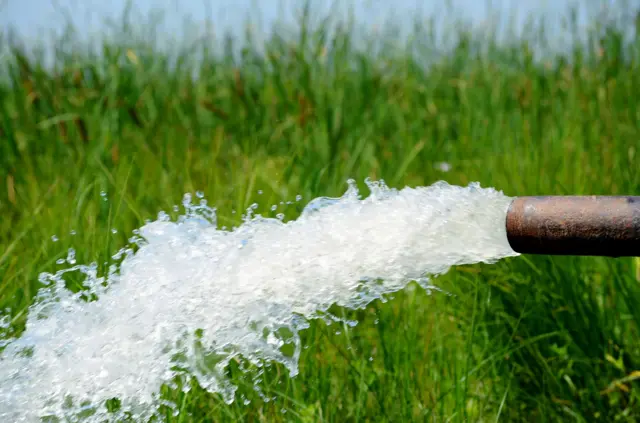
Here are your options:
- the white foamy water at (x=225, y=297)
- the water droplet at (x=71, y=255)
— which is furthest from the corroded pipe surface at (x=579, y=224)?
the water droplet at (x=71, y=255)

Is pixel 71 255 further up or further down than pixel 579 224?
further down

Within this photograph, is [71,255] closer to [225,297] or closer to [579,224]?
[225,297]

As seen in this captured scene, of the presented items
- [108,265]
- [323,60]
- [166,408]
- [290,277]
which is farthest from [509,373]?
[323,60]

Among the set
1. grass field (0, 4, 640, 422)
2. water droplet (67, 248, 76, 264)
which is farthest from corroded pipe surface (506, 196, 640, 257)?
water droplet (67, 248, 76, 264)

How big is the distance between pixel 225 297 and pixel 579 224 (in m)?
0.66

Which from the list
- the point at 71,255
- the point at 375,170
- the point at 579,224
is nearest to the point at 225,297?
the point at 71,255

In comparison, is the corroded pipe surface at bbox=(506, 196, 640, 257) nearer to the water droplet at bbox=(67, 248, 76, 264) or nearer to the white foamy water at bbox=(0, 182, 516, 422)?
the white foamy water at bbox=(0, 182, 516, 422)

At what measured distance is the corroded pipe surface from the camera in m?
1.07

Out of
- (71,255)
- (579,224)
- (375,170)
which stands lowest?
(375,170)

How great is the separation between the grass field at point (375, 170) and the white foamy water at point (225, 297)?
10 cm

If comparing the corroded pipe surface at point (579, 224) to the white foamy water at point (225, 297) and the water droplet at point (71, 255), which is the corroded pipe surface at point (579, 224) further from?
the water droplet at point (71, 255)

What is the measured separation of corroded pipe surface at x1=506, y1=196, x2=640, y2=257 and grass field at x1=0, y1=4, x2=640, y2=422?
0.52m

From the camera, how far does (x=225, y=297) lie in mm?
1483

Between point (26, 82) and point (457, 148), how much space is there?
73.5 inches
